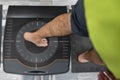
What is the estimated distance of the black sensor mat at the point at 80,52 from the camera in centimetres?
119

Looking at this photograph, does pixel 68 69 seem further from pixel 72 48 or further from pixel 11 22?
pixel 11 22

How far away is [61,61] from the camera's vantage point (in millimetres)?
1171

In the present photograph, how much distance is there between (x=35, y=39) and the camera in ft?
3.75

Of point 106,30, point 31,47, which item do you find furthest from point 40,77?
point 106,30

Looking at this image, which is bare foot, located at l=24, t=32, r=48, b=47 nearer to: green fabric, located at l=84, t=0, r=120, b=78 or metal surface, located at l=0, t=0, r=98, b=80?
metal surface, located at l=0, t=0, r=98, b=80

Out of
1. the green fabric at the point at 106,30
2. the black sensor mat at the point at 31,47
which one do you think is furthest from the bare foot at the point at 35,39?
the green fabric at the point at 106,30

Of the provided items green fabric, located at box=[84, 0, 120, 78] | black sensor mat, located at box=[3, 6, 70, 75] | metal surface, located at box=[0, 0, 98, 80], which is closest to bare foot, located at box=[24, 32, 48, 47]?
black sensor mat, located at box=[3, 6, 70, 75]

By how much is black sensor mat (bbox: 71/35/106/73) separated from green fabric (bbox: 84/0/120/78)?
1.63 ft

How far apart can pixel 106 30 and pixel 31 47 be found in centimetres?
54

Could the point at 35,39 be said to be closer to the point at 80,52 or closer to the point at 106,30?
the point at 80,52

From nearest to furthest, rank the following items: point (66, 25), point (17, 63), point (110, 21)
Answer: point (110, 21) < point (66, 25) < point (17, 63)

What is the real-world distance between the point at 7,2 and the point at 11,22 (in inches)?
3.8

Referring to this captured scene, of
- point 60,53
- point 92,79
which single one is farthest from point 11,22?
point 92,79

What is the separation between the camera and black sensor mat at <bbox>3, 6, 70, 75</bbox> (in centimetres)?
116
